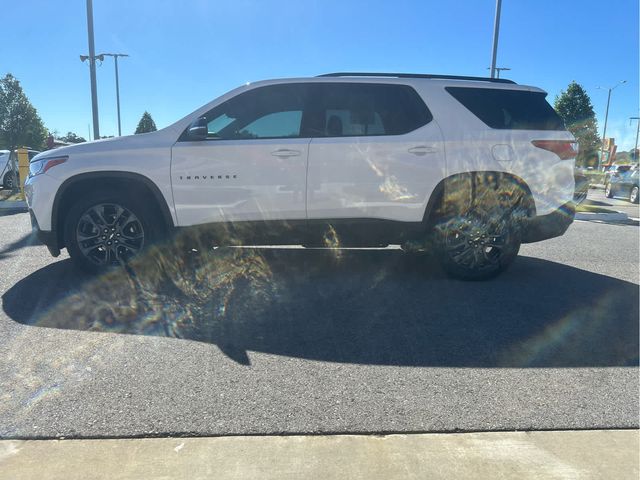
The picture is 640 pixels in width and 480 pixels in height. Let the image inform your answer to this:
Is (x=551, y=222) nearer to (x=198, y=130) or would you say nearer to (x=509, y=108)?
(x=509, y=108)

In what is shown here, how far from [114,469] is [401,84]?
419 cm

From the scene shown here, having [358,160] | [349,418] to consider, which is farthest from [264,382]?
[358,160]

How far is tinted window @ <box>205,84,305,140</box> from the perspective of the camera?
4773 millimetres

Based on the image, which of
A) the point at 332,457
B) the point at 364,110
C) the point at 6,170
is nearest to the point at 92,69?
the point at 6,170

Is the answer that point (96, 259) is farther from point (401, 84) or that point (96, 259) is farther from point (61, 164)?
point (401, 84)

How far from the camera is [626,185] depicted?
61.0 ft

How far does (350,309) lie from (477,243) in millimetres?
1656

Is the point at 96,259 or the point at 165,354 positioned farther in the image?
the point at 96,259

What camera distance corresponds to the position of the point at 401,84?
5012 millimetres

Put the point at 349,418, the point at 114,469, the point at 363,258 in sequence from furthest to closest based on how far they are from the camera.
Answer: the point at 363,258, the point at 349,418, the point at 114,469

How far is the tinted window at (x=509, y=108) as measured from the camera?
4.91 meters

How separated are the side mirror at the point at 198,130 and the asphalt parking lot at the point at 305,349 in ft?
3.44

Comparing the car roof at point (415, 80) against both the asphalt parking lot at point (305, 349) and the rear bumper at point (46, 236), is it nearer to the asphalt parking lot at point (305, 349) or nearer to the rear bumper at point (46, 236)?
the asphalt parking lot at point (305, 349)

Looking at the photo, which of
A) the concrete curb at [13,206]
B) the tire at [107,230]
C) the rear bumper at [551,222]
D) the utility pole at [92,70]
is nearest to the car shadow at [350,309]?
the tire at [107,230]
